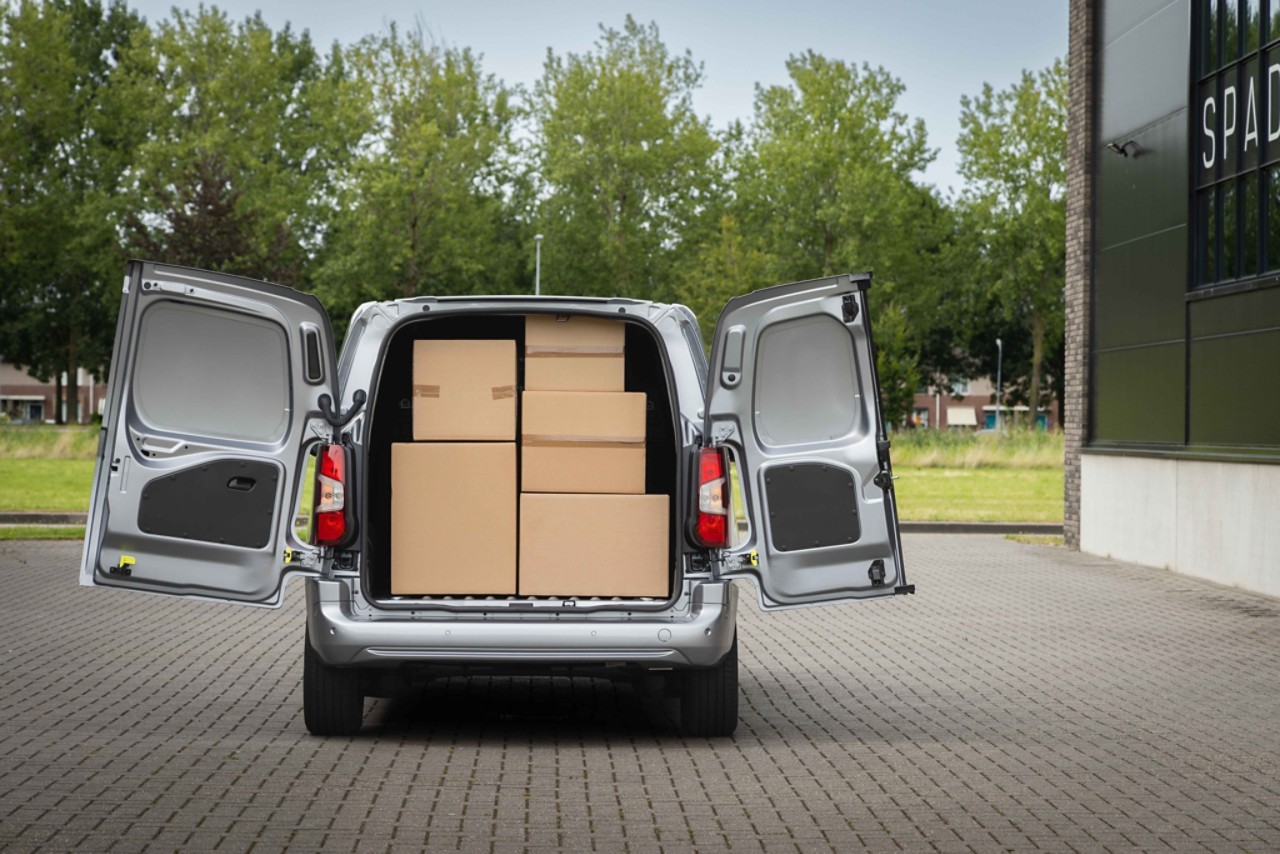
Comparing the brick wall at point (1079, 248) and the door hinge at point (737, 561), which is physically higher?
the brick wall at point (1079, 248)

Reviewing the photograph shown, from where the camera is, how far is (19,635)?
465 inches

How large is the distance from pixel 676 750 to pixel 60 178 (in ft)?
210

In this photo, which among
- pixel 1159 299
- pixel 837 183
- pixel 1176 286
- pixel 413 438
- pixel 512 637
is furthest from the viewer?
pixel 837 183

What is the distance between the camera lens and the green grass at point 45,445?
42.4 m

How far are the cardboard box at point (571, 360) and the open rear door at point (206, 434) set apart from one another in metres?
0.90

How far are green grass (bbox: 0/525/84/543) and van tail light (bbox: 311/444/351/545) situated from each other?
1453 cm

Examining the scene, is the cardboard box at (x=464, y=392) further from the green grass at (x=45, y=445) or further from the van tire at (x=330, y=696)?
the green grass at (x=45, y=445)

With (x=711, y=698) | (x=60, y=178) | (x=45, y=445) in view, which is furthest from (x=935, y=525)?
(x=60, y=178)

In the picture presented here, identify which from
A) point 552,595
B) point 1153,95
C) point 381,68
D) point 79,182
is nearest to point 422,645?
point 552,595

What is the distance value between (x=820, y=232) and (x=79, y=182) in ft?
93.3

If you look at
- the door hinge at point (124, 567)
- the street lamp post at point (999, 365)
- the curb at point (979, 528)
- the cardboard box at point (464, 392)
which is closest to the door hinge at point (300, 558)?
the door hinge at point (124, 567)

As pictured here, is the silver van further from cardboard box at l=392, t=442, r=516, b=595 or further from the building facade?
the building facade

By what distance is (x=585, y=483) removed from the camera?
25.7 feet

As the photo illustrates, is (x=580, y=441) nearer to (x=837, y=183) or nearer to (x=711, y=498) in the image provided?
(x=711, y=498)
